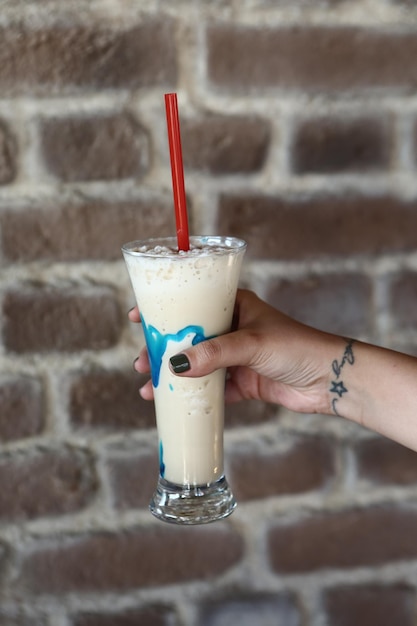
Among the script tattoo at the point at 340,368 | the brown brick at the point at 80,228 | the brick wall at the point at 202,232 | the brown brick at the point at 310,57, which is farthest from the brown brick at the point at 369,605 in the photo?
the brown brick at the point at 310,57

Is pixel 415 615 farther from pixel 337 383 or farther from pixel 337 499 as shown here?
pixel 337 383

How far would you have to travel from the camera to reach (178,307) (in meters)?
0.90

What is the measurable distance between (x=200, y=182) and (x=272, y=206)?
11 cm

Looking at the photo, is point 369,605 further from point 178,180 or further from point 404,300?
point 178,180

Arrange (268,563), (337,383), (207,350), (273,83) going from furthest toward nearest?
(268,563) < (273,83) < (337,383) < (207,350)

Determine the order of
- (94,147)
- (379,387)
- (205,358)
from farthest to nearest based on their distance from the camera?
(94,147) < (379,387) < (205,358)

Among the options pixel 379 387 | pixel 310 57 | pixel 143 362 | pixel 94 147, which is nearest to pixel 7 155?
pixel 94 147

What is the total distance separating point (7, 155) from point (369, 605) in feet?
2.89

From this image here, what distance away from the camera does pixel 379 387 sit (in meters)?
1.06

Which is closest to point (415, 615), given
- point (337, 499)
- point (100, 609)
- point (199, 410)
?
point (337, 499)

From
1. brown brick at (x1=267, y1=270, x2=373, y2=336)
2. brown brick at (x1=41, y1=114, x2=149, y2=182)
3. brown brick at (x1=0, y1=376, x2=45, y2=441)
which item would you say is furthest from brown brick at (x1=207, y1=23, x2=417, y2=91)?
brown brick at (x1=0, y1=376, x2=45, y2=441)

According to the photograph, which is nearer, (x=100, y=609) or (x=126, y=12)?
(x=126, y=12)

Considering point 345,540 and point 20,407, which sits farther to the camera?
point 345,540

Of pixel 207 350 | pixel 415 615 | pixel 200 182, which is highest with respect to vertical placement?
pixel 200 182
